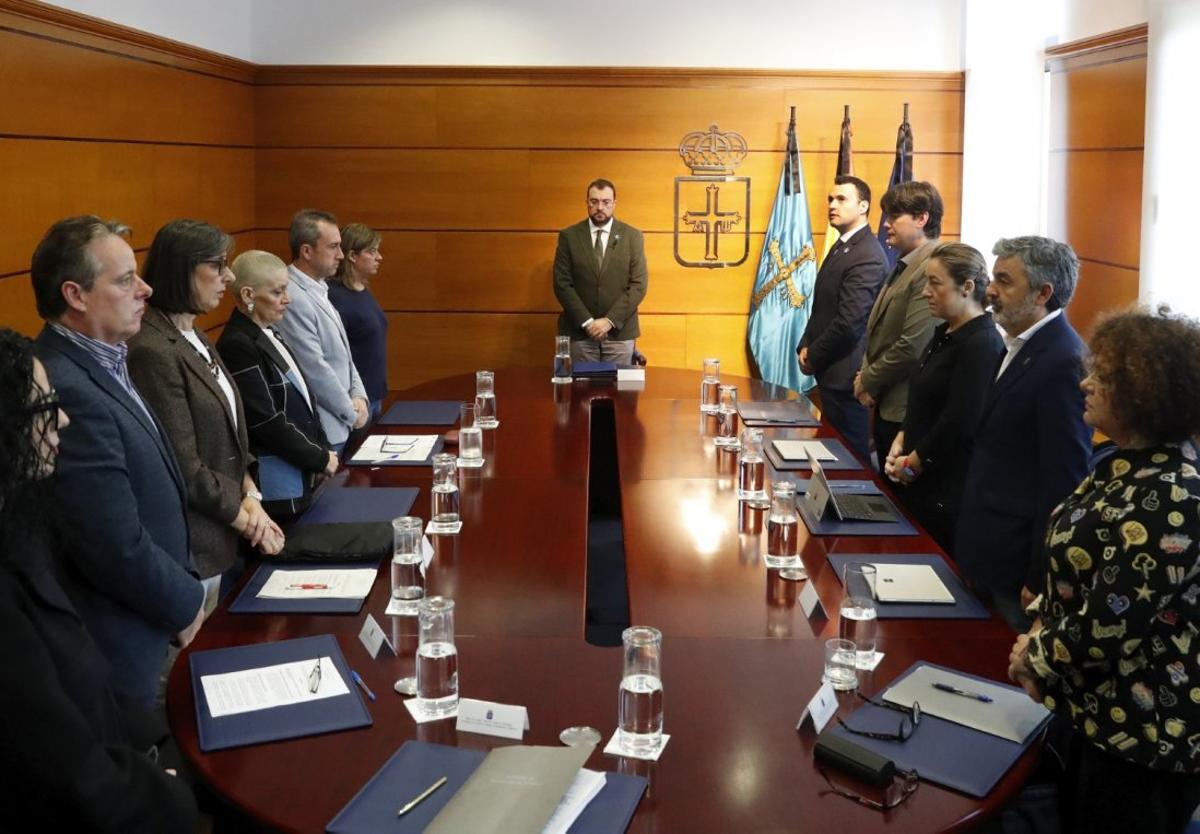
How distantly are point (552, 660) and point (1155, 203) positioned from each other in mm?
4144

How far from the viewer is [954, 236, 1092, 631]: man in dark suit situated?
313 cm

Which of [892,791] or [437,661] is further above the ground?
[437,661]

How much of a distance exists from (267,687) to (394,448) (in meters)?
1.98

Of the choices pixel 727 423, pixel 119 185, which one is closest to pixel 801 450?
pixel 727 423

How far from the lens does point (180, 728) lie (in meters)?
2.15

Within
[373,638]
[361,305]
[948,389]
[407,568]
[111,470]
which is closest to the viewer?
[373,638]

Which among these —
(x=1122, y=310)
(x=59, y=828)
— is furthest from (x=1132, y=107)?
(x=59, y=828)

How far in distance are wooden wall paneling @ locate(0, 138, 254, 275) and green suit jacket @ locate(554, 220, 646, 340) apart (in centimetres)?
210

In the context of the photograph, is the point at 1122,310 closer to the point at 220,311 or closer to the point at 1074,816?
the point at 1074,816

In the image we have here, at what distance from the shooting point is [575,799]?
1856mm

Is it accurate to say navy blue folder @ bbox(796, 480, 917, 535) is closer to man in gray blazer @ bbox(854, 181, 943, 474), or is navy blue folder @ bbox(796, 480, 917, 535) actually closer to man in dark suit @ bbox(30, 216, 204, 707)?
man in gray blazer @ bbox(854, 181, 943, 474)

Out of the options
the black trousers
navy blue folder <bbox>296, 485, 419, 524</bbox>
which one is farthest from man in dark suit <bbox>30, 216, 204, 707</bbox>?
the black trousers

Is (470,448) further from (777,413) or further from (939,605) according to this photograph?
(939,605)

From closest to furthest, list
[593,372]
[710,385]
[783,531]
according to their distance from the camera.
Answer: [783,531] < [710,385] < [593,372]
